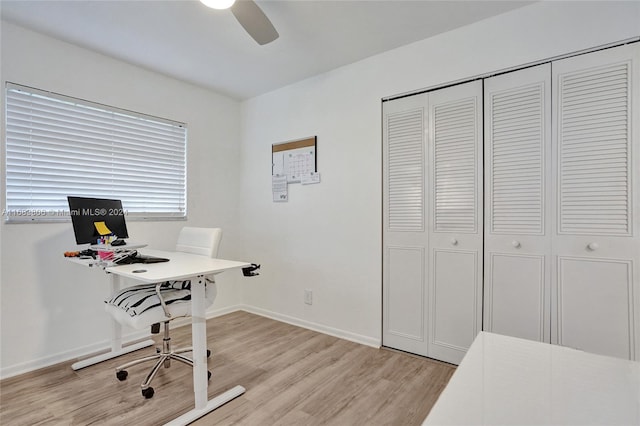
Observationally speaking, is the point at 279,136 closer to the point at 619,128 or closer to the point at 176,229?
the point at 176,229

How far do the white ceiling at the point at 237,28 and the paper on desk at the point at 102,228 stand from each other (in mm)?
Result: 1388

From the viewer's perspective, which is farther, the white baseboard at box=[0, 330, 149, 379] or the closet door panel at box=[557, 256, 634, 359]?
the white baseboard at box=[0, 330, 149, 379]

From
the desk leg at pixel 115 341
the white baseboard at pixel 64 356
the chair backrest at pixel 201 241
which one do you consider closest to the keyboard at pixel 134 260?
the chair backrest at pixel 201 241

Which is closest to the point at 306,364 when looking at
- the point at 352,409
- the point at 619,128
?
the point at 352,409

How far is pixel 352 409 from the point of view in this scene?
182cm

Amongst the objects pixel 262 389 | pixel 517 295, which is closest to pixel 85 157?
pixel 262 389

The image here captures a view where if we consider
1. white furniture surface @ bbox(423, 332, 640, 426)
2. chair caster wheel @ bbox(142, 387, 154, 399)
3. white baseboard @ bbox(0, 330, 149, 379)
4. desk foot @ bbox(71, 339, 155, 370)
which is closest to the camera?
white furniture surface @ bbox(423, 332, 640, 426)

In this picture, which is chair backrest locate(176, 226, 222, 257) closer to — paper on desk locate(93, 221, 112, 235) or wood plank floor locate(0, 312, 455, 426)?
paper on desk locate(93, 221, 112, 235)

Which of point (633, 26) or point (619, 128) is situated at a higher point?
point (633, 26)

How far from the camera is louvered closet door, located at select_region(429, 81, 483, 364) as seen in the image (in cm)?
223

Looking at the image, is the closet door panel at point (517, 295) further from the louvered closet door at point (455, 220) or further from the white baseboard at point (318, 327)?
the white baseboard at point (318, 327)

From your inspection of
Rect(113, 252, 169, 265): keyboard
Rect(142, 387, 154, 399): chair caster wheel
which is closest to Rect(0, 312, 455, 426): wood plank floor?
Rect(142, 387, 154, 399): chair caster wheel

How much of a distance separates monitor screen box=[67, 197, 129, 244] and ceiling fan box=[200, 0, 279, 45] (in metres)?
1.53

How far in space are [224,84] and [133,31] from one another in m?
1.04
